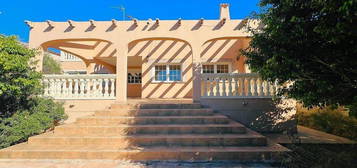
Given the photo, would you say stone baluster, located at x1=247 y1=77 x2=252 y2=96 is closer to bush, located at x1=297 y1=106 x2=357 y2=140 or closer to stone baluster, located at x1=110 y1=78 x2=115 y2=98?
bush, located at x1=297 y1=106 x2=357 y2=140

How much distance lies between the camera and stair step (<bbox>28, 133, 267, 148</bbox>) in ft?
14.5

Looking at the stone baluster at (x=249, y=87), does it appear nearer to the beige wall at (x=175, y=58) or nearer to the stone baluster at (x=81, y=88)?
the beige wall at (x=175, y=58)

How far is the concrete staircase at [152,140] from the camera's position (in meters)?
3.96

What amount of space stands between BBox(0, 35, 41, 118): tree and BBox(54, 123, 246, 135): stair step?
157 cm

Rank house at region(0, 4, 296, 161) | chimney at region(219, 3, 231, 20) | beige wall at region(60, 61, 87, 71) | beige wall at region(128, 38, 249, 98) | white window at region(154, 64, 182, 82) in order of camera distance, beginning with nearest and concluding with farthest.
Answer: house at region(0, 4, 296, 161)
chimney at region(219, 3, 231, 20)
beige wall at region(128, 38, 249, 98)
white window at region(154, 64, 182, 82)
beige wall at region(60, 61, 87, 71)

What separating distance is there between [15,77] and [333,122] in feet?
33.5

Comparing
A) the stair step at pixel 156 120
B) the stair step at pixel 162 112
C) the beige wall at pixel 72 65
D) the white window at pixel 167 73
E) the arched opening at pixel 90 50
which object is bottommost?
the stair step at pixel 156 120

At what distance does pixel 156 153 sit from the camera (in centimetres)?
396

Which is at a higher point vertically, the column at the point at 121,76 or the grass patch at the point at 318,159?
the column at the point at 121,76

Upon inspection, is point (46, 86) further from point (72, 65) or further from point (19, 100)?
point (72, 65)

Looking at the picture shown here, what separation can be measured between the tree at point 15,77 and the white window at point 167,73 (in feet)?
20.2

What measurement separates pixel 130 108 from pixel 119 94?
101 centimetres

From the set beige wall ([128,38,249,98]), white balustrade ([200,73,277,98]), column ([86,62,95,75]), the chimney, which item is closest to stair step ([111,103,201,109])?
white balustrade ([200,73,277,98])

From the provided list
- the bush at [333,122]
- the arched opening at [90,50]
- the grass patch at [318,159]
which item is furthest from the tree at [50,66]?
the bush at [333,122]
